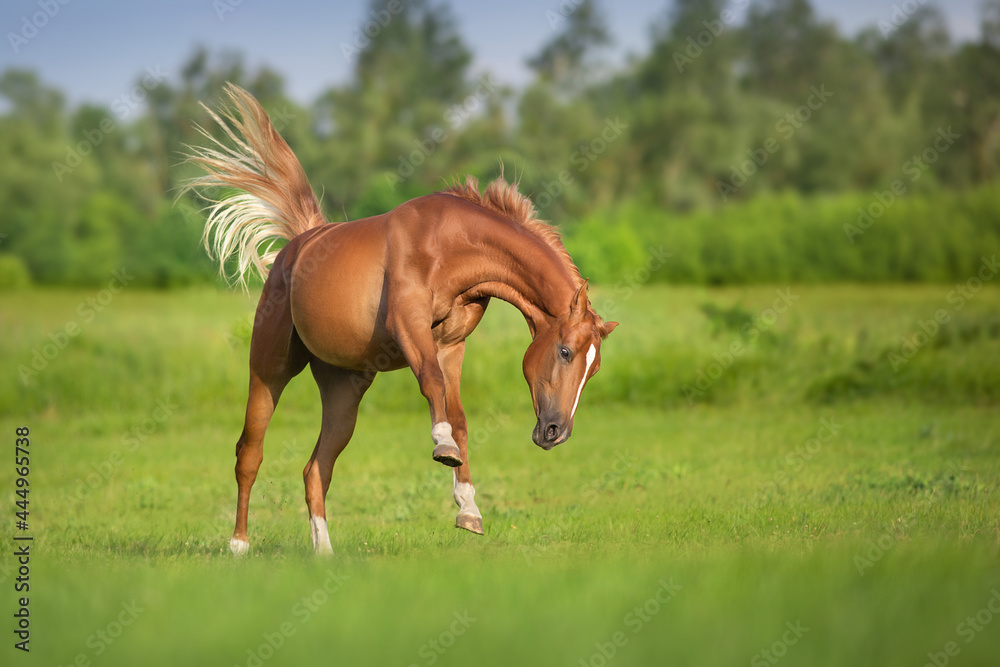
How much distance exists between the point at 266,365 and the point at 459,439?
6.51 feet

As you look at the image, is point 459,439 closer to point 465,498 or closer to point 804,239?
point 465,498

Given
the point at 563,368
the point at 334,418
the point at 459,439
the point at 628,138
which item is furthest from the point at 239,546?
the point at 628,138

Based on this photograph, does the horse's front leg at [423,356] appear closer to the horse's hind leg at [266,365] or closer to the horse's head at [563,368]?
the horse's head at [563,368]

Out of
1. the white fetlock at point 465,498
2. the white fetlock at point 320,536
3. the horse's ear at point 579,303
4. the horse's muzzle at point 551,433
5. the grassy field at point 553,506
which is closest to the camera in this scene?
the grassy field at point 553,506

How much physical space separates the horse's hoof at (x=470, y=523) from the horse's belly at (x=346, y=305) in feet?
4.39

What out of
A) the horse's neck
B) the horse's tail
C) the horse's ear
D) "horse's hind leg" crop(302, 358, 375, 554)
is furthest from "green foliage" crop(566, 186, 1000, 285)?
the horse's ear

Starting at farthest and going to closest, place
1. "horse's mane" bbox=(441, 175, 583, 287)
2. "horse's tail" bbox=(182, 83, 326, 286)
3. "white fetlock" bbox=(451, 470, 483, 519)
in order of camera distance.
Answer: "horse's tail" bbox=(182, 83, 326, 286) < "horse's mane" bbox=(441, 175, 583, 287) < "white fetlock" bbox=(451, 470, 483, 519)

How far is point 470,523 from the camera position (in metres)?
6.35

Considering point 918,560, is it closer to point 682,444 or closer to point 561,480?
point 561,480

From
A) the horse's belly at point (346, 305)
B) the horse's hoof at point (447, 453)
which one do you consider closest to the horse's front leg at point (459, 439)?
the horse's belly at point (346, 305)

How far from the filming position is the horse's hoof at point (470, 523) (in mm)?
6324

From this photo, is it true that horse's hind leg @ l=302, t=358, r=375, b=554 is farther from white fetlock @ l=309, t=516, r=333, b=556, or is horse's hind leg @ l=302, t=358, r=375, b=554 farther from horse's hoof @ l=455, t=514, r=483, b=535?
horse's hoof @ l=455, t=514, r=483, b=535

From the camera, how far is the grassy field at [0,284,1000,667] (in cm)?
411

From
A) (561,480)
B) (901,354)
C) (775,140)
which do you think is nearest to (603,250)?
(775,140)
